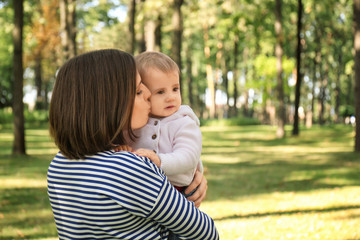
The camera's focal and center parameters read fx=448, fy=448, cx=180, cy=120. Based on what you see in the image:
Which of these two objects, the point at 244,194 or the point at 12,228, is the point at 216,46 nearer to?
the point at 244,194

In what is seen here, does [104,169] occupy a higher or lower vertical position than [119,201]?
higher

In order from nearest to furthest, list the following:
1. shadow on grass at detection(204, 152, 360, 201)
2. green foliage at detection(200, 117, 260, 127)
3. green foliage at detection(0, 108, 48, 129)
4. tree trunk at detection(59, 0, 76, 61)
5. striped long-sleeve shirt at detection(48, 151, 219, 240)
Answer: striped long-sleeve shirt at detection(48, 151, 219, 240), shadow on grass at detection(204, 152, 360, 201), tree trunk at detection(59, 0, 76, 61), green foliage at detection(0, 108, 48, 129), green foliage at detection(200, 117, 260, 127)

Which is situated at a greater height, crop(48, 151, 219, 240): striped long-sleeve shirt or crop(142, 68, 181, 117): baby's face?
crop(142, 68, 181, 117): baby's face

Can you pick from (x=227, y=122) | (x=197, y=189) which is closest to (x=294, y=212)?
(x=197, y=189)

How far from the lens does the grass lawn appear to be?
7.22 metres

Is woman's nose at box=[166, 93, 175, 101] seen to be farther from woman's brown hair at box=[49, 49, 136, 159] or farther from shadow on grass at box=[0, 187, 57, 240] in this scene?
shadow on grass at box=[0, 187, 57, 240]

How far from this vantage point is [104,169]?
1.88 m

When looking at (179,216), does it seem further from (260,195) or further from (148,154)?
(260,195)

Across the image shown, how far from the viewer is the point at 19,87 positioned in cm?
1599

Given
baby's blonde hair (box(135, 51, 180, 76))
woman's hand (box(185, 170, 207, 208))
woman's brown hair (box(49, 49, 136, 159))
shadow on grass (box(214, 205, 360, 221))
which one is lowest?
shadow on grass (box(214, 205, 360, 221))

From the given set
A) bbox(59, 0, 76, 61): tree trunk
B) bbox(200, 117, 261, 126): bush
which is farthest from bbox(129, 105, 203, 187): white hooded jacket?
bbox(200, 117, 261, 126): bush

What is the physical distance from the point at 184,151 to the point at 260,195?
8.49 metres

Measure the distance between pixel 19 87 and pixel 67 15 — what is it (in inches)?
436

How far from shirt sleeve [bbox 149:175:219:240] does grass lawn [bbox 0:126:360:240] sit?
4.83 meters
